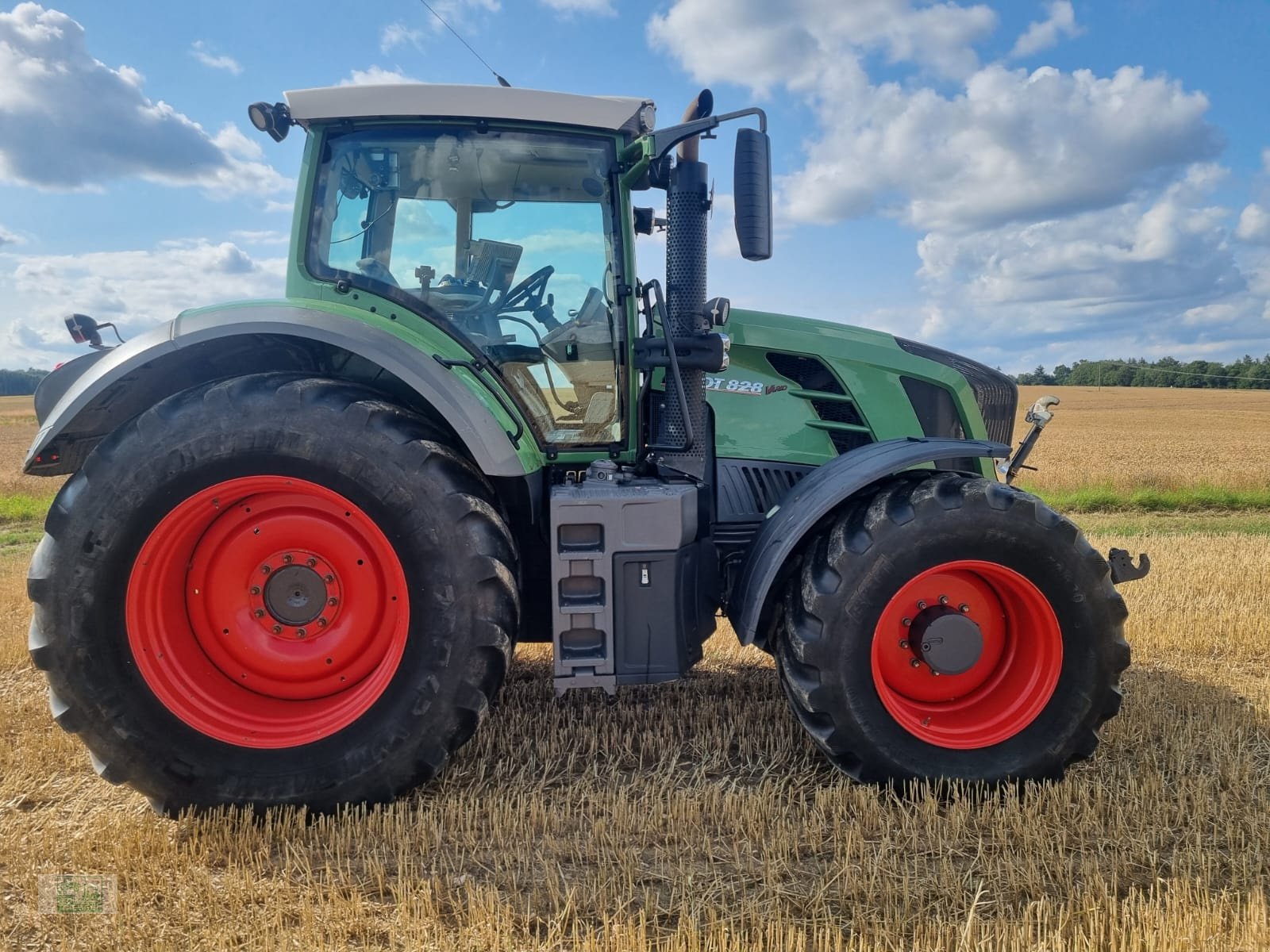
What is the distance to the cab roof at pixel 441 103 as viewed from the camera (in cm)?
327

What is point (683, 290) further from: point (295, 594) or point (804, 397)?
point (295, 594)

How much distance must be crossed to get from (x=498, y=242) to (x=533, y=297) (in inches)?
10.6

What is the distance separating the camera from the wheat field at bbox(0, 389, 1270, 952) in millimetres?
2369

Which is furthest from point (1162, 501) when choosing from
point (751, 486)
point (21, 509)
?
point (21, 509)

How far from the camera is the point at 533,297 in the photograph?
3.48 metres

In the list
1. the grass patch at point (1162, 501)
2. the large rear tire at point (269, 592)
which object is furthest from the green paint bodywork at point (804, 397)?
→ the grass patch at point (1162, 501)

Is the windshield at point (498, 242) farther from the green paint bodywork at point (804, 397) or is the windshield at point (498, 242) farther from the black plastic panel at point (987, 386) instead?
the black plastic panel at point (987, 386)

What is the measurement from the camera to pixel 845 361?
3.97m

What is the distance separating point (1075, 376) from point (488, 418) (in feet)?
229

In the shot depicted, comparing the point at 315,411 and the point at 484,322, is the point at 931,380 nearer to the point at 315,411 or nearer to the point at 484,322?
the point at 484,322

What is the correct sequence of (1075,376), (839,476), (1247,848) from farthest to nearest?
(1075,376)
(839,476)
(1247,848)

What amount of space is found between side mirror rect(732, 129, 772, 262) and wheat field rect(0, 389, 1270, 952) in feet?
6.73

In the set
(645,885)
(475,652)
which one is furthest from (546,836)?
(475,652)

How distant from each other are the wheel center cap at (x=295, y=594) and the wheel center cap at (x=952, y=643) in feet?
7.57
